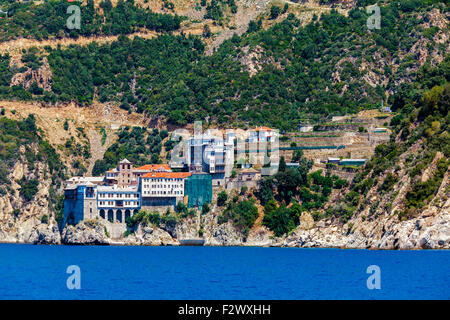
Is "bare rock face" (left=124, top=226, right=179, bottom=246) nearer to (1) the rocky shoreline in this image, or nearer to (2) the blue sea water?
(1) the rocky shoreline

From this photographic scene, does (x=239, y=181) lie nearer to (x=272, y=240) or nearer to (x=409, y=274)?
(x=272, y=240)

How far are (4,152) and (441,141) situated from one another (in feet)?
184

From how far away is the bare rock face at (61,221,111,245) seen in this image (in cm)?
11544

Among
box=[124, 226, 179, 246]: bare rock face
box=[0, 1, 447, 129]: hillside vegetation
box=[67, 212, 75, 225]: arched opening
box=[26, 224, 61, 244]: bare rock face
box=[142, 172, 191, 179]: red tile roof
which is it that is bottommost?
box=[26, 224, 61, 244]: bare rock face

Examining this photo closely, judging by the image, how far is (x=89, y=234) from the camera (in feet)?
379

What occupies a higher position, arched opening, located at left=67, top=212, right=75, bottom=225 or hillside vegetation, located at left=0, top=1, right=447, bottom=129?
hillside vegetation, located at left=0, top=1, right=447, bottom=129

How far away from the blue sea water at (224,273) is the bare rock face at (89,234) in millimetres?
8631

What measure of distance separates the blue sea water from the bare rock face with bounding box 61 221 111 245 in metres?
8.63

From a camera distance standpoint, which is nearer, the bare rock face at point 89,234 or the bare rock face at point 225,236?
the bare rock face at point 225,236

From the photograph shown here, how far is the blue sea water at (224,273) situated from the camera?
63162 mm
